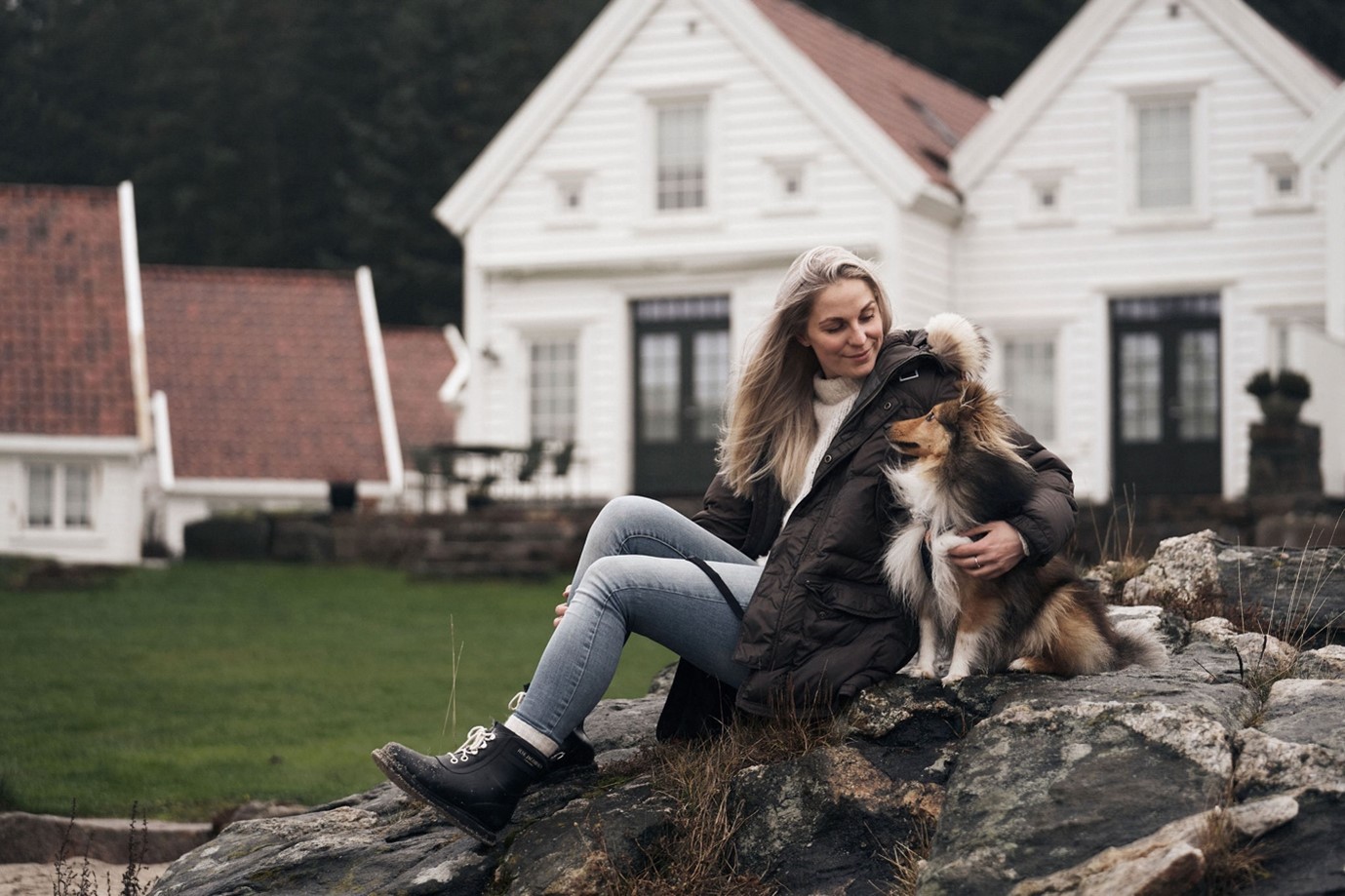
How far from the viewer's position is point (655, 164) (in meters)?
22.4

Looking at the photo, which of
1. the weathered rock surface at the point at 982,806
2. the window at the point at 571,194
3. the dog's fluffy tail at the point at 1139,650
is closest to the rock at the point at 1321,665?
the weathered rock surface at the point at 982,806

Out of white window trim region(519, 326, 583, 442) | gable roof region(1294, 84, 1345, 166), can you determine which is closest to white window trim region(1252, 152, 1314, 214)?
gable roof region(1294, 84, 1345, 166)

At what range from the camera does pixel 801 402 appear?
5414mm

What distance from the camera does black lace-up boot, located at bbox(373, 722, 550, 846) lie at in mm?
4918

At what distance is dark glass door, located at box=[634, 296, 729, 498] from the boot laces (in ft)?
55.6

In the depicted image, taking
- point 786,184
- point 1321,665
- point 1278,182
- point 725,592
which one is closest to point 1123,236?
point 1278,182

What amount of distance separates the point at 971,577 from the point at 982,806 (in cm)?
61

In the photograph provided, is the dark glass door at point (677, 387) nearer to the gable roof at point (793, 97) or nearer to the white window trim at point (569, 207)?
the white window trim at point (569, 207)

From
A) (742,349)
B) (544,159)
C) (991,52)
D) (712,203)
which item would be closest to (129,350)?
(544,159)

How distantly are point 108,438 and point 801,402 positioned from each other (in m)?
17.7

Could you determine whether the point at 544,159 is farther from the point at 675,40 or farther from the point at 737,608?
the point at 737,608

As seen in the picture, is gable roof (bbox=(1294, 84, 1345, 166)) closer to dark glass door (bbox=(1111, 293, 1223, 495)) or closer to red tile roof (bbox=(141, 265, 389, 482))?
dark glass door (bbox=(1111, 293, 1223, 495))

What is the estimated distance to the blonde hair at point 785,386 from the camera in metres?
5.27

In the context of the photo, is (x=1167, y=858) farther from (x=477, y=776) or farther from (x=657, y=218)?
(x=657, y=218)
